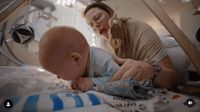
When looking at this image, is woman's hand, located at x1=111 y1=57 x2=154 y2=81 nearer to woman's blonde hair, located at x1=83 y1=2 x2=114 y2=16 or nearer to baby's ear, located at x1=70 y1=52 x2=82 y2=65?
baby's ear, located at x1=70 y1=52 x2=82 y2=65

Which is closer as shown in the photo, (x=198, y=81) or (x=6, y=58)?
(x=198, y=81)

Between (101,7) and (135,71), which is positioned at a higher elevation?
(101,7)

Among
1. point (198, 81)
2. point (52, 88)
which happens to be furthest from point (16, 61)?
point (198, 81)

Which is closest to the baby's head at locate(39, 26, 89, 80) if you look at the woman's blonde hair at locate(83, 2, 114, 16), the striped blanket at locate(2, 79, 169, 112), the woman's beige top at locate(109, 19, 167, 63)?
the striped blanket at locate(2, 79, 169, 112)

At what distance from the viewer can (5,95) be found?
0.60 metres

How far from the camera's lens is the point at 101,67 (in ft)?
2.42

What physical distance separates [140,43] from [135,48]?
0.03m

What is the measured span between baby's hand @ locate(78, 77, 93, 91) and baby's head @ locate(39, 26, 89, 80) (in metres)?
0.04

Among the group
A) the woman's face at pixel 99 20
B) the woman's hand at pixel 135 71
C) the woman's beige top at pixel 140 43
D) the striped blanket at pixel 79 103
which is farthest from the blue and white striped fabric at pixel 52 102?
the woman's face at pixel 99 20

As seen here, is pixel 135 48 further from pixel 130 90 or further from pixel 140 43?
pixel 130 90

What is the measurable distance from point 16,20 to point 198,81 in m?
0.96

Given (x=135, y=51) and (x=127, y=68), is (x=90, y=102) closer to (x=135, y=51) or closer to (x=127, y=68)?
(x=127, y=68)

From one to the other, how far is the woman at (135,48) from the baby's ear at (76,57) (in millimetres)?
134

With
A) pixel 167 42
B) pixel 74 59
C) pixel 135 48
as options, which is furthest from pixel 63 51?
pixel 167 42
